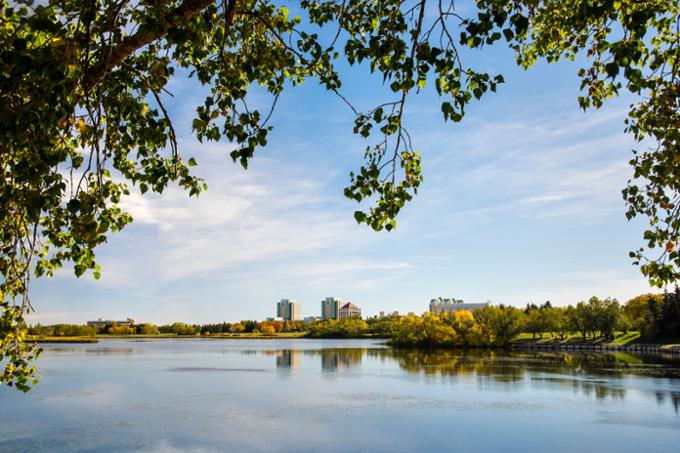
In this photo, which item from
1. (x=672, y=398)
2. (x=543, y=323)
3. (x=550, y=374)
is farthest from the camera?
(x=543, y=323)

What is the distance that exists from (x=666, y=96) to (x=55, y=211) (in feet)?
21.0

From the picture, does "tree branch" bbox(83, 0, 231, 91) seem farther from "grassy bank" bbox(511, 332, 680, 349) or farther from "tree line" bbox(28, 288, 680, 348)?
"grassy bank" bbox(511, 332, 680, 349)

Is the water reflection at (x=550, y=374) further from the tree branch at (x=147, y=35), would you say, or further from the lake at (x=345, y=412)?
the tree branch at (x=147, y=35)

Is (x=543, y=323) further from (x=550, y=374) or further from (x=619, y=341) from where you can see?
(x=550, y=374)

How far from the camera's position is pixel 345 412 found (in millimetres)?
18625

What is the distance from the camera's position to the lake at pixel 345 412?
1434 cm

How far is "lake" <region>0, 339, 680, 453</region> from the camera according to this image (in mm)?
14336

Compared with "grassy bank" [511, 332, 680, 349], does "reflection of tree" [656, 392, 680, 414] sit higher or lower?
lower

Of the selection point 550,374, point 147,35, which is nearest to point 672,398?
point 550,374

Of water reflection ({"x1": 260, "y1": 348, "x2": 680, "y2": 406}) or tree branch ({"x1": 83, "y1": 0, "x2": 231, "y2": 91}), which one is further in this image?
water reflection ({"x1": 260, "y1": 348, "x2": 680, "y2": 406})

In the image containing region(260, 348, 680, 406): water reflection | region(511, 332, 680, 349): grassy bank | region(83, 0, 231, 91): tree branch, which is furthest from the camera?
region(511, 332, 680, 349): grassy bank

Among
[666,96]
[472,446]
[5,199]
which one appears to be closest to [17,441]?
[472,446]

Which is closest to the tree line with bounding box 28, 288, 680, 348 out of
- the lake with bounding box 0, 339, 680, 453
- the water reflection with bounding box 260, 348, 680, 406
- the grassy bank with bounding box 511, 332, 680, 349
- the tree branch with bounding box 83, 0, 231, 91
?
the grassy bank with bounding box 511, 332, 680, 349

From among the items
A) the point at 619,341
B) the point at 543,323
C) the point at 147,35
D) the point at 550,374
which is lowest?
the point at 550,374
